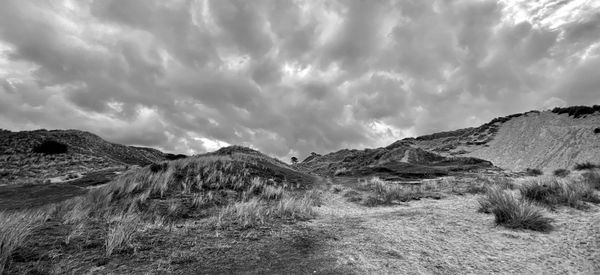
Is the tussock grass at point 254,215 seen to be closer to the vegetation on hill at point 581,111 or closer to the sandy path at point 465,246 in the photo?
the sandy path at point 465,246

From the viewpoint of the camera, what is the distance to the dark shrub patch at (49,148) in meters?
32.7

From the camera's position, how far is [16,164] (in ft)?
97.8

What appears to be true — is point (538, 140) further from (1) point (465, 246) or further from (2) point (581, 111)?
(1) point (465, 246)

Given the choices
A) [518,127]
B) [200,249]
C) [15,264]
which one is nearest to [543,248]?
[200,249]

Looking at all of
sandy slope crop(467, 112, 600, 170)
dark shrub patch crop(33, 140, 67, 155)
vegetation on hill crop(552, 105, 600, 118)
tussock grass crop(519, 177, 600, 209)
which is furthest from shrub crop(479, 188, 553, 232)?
vegetation on hill crop(552, 105, 600, 118)

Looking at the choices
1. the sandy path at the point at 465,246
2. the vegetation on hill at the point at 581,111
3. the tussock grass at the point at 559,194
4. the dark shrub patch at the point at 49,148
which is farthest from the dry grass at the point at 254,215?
the vegetation on hill at the point at 581,111

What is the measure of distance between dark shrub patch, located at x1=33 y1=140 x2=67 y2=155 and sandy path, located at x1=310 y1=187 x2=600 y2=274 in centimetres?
4101

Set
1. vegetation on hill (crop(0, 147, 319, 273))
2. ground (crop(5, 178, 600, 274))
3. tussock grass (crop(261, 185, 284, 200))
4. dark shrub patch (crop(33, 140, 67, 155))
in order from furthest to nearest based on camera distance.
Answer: dark shrub patch (crop(33, 140, 67, 155)), tussock grass (crop(261, 185, 284, 200)), vegetation on hill (crop(0, 147, 319, 273)), ground (crop(5, 178, 600, 274))

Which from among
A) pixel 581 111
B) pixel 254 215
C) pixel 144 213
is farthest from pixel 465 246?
pixel 581 111

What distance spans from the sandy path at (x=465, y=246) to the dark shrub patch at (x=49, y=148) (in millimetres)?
41015

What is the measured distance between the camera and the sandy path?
401cm

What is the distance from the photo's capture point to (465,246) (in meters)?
4.98

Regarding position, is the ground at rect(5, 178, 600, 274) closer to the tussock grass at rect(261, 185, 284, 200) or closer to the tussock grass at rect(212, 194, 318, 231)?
the tussock grass at rect(212, 194, 318, 231)

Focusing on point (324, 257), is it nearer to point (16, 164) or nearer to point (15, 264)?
point (15, 264)
